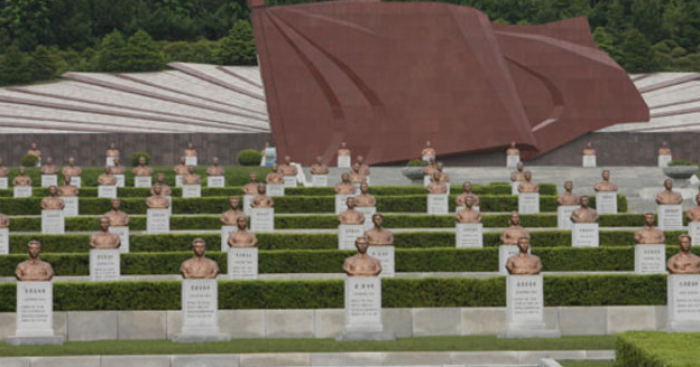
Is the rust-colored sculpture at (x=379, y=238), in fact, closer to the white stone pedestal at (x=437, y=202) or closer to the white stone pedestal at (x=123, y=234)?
the white stone pedestal at (x=123, y=234)

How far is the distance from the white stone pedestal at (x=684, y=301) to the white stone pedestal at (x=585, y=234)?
5745 mm

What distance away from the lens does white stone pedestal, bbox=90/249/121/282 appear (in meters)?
20.7

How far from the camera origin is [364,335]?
17.7 m

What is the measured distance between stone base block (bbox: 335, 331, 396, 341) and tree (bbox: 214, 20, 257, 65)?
4473cm

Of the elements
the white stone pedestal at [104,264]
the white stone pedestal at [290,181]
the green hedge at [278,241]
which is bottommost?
the white stone pedestal at [104,264]

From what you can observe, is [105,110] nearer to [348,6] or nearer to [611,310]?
[348,6]

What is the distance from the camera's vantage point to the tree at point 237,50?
202 ft

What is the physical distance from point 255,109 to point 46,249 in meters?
27.2

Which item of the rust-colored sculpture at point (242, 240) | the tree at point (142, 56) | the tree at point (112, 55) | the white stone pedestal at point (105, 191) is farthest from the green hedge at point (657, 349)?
the tree at point (112, 55)

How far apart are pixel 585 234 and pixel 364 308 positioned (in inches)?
280

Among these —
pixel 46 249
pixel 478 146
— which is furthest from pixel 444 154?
pixel 46 249

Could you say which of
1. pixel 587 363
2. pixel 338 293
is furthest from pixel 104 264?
pixel 587 363

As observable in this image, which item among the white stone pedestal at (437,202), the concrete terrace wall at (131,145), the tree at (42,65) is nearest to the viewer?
the white stone pedestal at (437,202)

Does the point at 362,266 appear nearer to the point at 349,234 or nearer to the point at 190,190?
the point at 349,234
